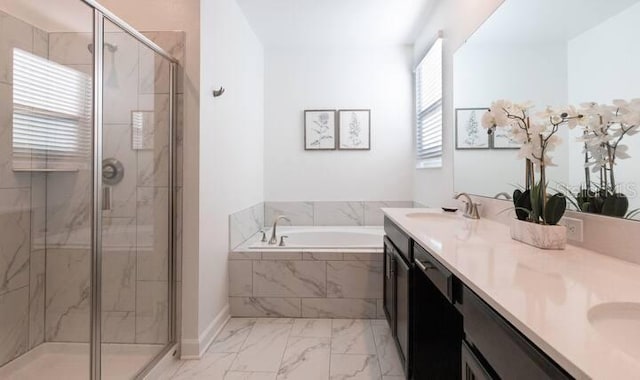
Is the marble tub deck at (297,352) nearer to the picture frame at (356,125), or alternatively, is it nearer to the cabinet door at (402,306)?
the cabinet door at (402,306)

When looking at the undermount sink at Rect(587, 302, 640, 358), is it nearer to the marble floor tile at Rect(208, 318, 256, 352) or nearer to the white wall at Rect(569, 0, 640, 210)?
the white wall at Rect(569, 0, 640, 210)

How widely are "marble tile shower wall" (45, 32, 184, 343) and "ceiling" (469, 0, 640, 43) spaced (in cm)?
188

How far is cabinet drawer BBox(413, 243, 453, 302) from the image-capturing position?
1.02 m

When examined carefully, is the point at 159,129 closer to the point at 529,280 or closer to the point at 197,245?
the point at 197,245

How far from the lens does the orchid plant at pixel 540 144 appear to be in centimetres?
118

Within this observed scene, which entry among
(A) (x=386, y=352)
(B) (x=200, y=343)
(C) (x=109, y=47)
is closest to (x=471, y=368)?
(A) (x=386, y=352)

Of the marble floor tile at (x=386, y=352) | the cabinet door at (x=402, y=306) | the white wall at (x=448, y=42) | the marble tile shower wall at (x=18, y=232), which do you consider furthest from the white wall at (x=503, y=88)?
the marble tile shower wall at (x=18, y=232)

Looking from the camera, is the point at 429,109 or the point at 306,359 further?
the point at 429,109

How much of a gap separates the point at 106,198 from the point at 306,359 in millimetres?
1478

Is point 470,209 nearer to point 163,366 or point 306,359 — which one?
point 306,359

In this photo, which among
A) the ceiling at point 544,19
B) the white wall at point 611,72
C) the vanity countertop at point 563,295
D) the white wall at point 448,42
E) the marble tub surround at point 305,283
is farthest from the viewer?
the marble tub surround at point 305,283

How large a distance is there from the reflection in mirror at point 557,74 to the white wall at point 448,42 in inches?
5.1

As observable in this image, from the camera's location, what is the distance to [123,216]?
1765 millimetres

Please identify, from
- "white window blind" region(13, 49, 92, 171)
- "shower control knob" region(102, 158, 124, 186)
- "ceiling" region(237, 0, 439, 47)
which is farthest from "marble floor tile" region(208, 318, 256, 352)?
"ceiling" region(237, 0, 439, 47)
